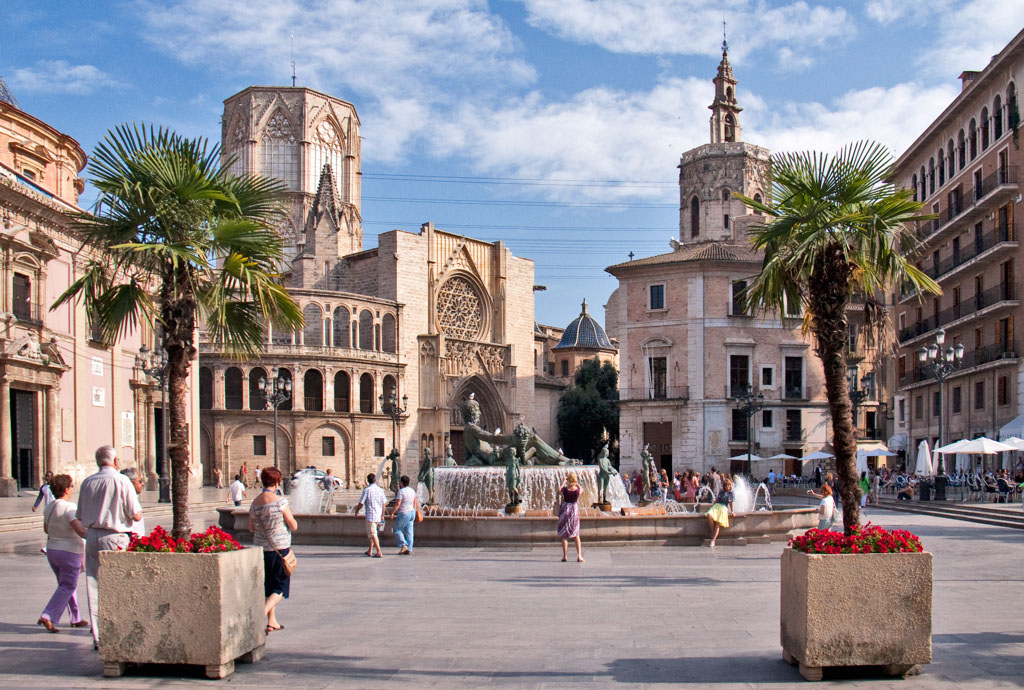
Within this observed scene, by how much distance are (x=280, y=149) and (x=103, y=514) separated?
6213cm

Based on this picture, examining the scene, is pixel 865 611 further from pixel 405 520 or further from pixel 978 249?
pixel 978 249

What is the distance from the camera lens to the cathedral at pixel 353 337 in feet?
169

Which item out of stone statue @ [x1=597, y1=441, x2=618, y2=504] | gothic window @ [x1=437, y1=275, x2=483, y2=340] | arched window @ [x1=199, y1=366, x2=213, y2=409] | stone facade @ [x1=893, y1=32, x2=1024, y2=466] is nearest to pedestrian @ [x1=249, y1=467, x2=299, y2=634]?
stone statue @ [x1=597, y1=441, x2=618, y2=504]

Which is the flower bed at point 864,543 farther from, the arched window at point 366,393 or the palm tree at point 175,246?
the arched window at point 366,393

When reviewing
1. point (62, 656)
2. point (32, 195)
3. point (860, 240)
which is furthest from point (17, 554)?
point (32, 195)

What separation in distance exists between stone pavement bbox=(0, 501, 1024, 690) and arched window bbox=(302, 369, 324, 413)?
124 feet

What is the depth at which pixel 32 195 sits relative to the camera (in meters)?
29.8

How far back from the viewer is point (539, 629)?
29.3 ft

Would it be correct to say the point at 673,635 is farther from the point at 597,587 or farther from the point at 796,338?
the point at 796,338

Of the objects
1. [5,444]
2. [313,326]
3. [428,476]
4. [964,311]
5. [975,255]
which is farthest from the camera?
[313,326]

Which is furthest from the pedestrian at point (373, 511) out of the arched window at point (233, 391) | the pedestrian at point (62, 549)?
the arched window at point (233, 391)

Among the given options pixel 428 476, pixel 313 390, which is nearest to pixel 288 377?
pixel 313 390

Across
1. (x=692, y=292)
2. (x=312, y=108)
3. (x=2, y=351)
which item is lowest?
(x=2, y=351)

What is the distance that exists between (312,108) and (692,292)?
31.0 meters
